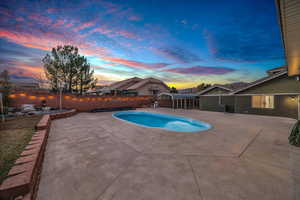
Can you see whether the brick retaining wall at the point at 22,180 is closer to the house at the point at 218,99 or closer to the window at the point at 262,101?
the house at the point at 218,99

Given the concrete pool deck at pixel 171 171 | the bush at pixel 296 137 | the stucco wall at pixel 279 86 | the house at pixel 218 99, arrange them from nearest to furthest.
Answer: the concrete pool deck at pixel 171 171
the bush at pixel 296 137
the stucco wall at pixel 279 86
the house at pixel 218 99

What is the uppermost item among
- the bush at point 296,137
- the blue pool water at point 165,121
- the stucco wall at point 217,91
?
the stucco wall at point 217,91

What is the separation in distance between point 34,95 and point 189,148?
46.3 ft

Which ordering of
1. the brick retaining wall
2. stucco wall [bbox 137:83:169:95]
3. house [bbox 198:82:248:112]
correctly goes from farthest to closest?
stucco wall [bbox 137:83:169:95], house [bbox 198:82:248:112], the brick retaining wall

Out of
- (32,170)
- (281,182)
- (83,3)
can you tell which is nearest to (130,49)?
(83,3)

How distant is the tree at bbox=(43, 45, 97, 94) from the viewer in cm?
1428

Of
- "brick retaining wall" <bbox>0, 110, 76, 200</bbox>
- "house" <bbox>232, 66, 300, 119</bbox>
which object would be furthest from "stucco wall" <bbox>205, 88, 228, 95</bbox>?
"brick retaining wall" <bbox>0, 110, 76, 200</bbox>

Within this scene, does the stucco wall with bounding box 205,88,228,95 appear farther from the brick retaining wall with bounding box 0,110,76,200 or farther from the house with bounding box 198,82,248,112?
the brick retaining wall with bounding box 0,110,76,200

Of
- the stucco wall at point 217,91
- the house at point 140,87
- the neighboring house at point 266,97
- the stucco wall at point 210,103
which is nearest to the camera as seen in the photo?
the neighboring house at point 266,97

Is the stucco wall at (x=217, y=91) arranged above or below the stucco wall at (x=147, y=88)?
below

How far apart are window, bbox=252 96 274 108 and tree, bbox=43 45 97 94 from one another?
20.8m

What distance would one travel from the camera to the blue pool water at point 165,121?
Result: 23.9 ft

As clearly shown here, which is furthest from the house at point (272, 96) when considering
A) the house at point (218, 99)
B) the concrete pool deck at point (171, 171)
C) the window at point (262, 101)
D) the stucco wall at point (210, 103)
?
the concrete pool deck at point (171, 171)

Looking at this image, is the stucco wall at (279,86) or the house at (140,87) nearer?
the stucco wall at (279,86)
